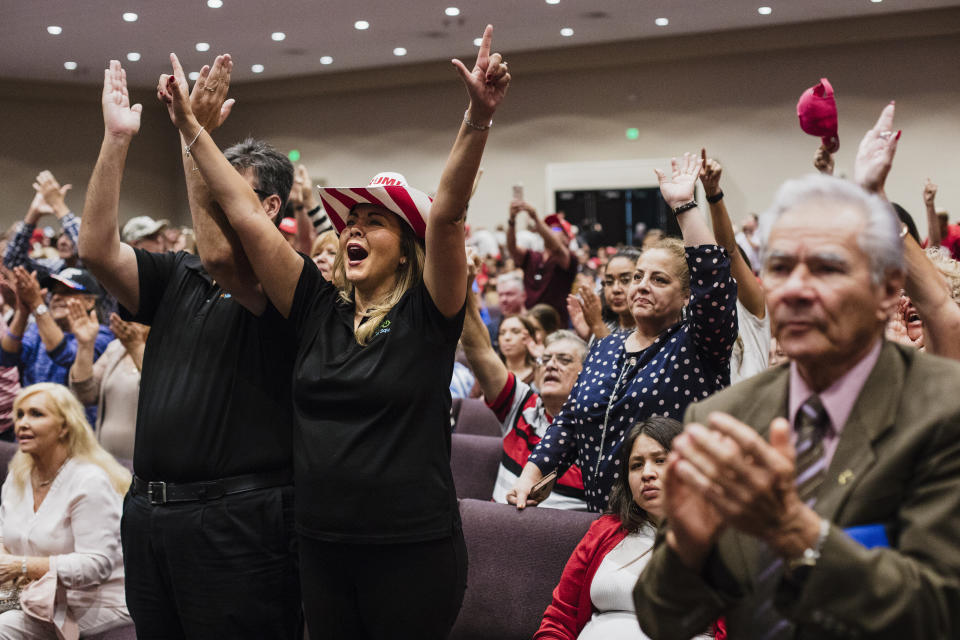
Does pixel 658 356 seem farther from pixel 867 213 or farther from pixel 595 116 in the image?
pixel 595 116

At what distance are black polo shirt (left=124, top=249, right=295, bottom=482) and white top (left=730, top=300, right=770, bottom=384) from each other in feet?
4.66

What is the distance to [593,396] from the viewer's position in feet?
8.20

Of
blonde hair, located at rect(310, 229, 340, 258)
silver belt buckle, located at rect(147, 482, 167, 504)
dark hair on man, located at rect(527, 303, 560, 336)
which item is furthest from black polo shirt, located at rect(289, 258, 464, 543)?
dark hair on man, located at rect(527, 303, 560, 336)

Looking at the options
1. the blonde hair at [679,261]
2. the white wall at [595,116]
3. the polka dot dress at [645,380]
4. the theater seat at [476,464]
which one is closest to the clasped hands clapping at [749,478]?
the polka dot dress at [645,380]

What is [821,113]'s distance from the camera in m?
1.85

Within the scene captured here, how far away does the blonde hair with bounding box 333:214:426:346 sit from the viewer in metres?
1.92

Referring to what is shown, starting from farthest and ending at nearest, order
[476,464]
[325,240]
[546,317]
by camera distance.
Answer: [546,317], [325,240], [476,464]

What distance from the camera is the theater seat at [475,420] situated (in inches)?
168

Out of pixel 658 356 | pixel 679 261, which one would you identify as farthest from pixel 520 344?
pixel 658 356

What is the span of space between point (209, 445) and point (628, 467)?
99cm

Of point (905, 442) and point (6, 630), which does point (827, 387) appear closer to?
point (905, 442)

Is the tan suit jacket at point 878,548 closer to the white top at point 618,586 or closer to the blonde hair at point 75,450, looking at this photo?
the white top at point 618,586

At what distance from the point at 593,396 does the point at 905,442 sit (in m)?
1.48

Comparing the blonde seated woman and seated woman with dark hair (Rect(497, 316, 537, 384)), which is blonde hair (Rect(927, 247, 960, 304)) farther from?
the blonde seated woman
